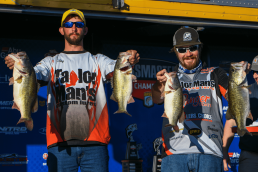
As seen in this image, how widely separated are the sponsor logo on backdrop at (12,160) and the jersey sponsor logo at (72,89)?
77.5 inches

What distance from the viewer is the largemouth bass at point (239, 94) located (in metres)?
2.90

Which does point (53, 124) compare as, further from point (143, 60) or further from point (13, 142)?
point (143, 60)

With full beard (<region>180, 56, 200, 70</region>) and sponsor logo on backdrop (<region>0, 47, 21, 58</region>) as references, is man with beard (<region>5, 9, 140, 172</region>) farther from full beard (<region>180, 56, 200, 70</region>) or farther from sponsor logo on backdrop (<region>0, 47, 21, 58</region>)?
sponsor logo on backdrop (<region>0, 47, 21, 58</region>)

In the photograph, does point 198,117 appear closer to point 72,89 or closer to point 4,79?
point 72,89

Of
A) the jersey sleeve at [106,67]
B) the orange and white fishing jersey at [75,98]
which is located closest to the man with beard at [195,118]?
the jersey sleeve at [106,67]

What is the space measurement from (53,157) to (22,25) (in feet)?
8.17

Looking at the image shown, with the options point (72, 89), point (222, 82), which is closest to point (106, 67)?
point (72, 89)

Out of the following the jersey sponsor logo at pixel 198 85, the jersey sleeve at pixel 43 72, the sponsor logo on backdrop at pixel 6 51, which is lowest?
the jersey sponsor logo at pixel 198 85

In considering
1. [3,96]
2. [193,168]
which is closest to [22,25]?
[3,96]

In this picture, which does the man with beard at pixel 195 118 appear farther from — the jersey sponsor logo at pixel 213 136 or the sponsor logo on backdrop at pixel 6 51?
the sponsor logo on backdrop at pixel 6 51

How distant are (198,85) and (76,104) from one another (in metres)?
1.24

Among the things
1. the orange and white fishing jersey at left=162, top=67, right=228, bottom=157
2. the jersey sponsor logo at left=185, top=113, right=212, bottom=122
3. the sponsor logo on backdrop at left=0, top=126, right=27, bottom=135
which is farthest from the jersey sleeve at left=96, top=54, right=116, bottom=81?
the sponsor logo on backdrop at left=0, top=126, right=27, bottom=135

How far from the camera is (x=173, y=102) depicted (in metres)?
2.89

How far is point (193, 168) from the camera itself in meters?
2.92
